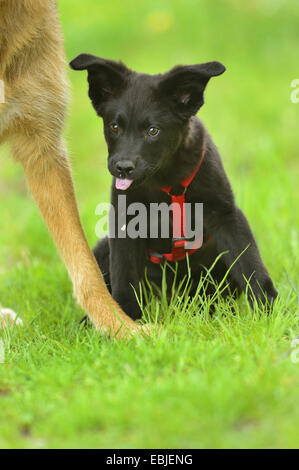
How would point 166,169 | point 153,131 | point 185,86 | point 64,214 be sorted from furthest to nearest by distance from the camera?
point 64,214
point 166,169
point 185,86
point 153,131

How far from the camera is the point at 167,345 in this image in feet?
8.91

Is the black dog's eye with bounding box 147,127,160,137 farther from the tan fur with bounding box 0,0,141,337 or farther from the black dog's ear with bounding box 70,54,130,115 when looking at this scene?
the tan fur with bounding box 0,0,141,337

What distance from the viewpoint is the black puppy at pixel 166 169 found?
10.4 ft

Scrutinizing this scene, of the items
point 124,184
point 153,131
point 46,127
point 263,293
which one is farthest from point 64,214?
point 263,293

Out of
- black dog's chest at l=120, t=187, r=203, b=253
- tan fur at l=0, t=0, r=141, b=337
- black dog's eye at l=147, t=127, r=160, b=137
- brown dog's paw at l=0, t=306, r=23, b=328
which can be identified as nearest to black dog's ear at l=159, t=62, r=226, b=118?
black dog's eye at l=147, t=127, r=160, b=137

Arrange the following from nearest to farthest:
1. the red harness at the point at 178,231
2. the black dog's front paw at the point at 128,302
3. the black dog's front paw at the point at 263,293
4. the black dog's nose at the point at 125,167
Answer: the black dog's nose at the point at 125,167 → the black dog's front paw at the point at 263,293 → the red harness at the point at 178,231 → the black dog's front paw at the point at 128,302

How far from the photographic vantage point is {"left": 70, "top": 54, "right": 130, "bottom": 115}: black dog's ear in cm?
331

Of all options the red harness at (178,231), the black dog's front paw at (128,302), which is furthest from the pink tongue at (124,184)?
the black dog's front paw at (128,302)

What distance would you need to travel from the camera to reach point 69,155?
3.63 m

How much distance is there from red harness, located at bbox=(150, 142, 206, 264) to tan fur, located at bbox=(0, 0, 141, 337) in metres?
0.41

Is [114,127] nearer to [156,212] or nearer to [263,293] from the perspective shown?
[156,212]

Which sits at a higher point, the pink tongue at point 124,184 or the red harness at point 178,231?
the pink tongue at point 124,184

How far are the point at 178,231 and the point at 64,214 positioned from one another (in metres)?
0.57

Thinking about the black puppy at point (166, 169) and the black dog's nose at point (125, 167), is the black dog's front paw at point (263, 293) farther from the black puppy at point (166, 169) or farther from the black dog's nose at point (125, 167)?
the black dog's nose at point (125, 167)
